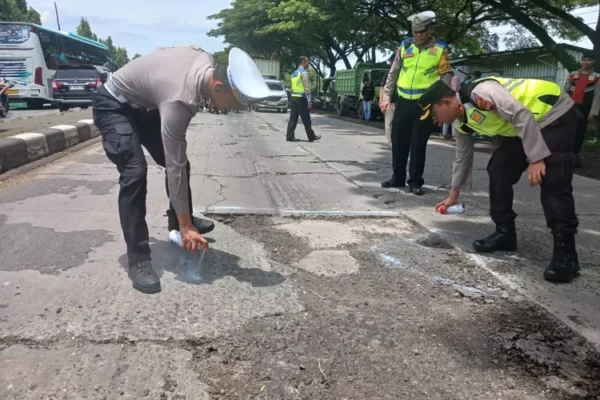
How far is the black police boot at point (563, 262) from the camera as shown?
3.09 metres

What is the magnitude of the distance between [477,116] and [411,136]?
239 cm

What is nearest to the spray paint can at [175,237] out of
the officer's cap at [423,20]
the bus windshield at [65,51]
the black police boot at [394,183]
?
the black police boot at [394,183]

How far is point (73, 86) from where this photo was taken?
18.8 m

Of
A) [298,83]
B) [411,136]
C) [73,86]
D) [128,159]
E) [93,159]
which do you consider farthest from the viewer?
[73,86]

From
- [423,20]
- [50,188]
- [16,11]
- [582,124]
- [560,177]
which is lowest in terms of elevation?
[50,188]

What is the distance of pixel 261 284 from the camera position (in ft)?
Result: 9.89

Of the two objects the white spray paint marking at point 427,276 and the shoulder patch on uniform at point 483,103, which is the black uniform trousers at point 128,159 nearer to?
the white spray paint marking at point 427,276

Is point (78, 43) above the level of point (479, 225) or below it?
above

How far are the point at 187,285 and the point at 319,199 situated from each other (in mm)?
2500

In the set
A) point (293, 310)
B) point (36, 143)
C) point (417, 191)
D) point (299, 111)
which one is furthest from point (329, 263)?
point (299, 111)

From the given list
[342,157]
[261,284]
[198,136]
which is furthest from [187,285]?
[198,136]

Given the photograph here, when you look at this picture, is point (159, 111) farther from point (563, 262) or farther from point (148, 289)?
point (563, 262)

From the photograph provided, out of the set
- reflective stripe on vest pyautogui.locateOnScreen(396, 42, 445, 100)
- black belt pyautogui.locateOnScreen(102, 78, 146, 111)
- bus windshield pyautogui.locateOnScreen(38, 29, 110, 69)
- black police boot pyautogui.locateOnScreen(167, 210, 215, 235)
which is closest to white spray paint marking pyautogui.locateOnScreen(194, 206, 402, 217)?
Result: black police boot pyautogui.locateOnScreen(167, 210, 215, 235)

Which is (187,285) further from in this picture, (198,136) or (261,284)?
(198,136)
